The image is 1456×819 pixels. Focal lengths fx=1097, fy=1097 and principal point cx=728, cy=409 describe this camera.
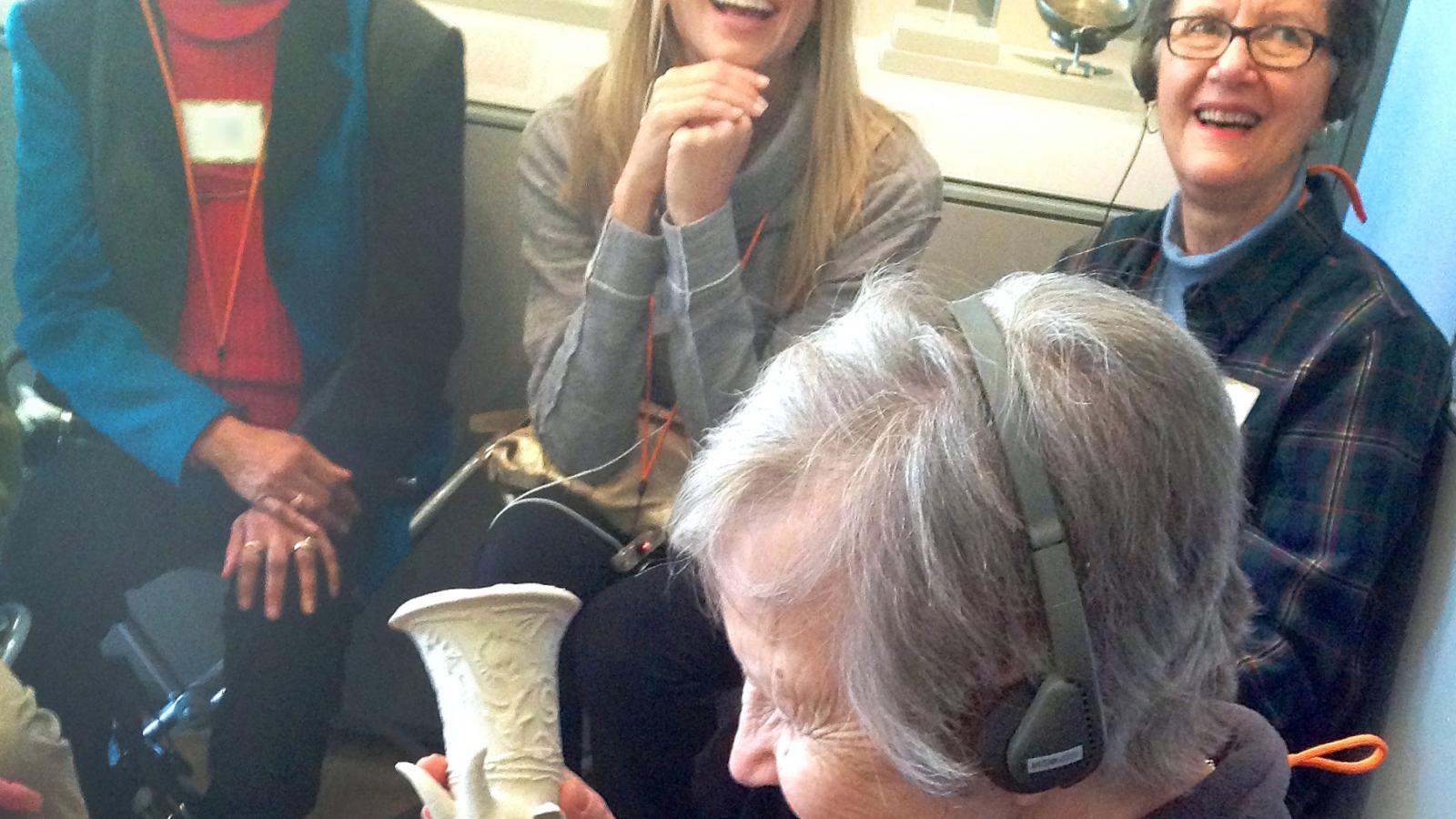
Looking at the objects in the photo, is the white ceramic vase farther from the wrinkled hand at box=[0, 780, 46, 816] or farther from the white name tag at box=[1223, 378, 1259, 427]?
the white name tag at box=[1223, 378, 1259, 427]

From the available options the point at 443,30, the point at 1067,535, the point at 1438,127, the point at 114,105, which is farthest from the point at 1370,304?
the point at 114,105

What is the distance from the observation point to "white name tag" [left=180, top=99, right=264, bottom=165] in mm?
822

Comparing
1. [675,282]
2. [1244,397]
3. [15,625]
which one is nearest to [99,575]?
[15,625]

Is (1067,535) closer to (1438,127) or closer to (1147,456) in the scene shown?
(1147,456)

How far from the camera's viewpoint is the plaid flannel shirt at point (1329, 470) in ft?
2.77

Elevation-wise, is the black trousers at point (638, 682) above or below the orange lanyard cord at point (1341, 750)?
below

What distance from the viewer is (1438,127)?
103 cm

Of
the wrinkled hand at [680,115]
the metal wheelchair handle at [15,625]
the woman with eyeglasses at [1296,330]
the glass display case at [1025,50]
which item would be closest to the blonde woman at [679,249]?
the wrinkled hand at [680,115]

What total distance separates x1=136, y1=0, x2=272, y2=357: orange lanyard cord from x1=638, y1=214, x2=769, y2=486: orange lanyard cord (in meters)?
0.33

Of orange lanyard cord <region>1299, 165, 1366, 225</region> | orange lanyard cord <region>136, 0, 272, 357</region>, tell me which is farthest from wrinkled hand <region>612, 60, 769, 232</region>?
orange lanyard cord <region>1299, 165, 1366, 225</region>

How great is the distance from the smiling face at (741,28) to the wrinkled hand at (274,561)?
20.9 inches

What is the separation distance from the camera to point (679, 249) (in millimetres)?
914

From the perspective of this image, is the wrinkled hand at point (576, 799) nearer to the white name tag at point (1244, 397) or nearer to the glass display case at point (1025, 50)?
the white name tag at point (1244, 397)

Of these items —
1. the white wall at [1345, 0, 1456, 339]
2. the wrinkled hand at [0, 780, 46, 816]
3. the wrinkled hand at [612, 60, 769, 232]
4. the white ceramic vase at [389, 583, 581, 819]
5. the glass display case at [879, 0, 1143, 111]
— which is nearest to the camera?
the white ceramic vase at [389, 583, 581, 819]
